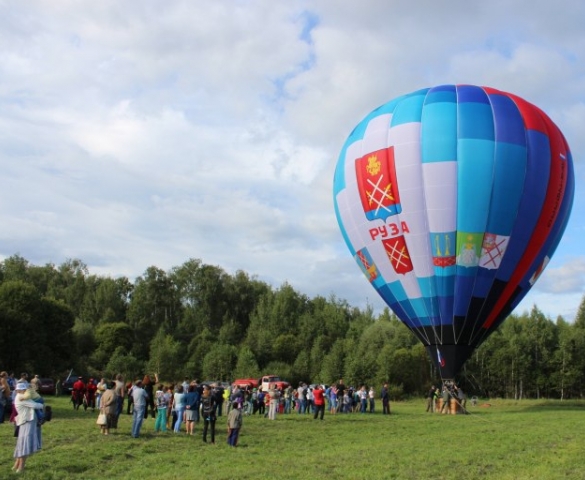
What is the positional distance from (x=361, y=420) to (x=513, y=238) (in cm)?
1004

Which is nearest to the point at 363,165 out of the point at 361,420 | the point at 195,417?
the point at 361,420

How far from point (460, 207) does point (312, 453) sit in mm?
14867

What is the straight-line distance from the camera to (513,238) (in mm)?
27875

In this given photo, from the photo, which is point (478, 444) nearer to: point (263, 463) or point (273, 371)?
point (263, 463)

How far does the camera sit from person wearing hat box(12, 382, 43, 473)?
479 inches

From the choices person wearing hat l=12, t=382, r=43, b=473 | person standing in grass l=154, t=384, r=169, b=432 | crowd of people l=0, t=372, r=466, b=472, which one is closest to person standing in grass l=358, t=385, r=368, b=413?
crowd of people l=0, t=372, r=466, b=472

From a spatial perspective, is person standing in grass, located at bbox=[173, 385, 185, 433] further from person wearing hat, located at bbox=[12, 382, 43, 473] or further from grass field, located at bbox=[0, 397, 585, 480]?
person wearing hat, located at bbox=[12, 382, 43, 473]

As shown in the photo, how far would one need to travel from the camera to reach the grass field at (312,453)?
43.8 ft

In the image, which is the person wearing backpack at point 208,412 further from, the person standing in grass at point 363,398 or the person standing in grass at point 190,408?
the person standing in grass at point 363,398

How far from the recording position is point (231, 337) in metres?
86.4

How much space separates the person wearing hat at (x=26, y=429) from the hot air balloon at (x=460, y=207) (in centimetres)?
1938

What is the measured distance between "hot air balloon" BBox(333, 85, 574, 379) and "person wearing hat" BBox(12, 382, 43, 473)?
19.4 meters

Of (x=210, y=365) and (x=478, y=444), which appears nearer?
(x=478, y=444)

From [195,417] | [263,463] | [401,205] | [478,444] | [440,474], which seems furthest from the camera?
[401,205]
